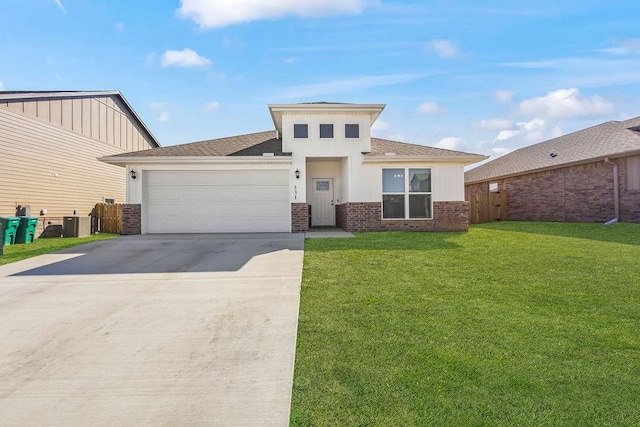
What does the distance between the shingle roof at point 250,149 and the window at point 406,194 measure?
75 centimetres

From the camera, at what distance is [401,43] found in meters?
11.9

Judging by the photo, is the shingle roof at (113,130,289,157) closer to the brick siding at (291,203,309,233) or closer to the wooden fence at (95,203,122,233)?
the brick siding at (291,203,309,233)

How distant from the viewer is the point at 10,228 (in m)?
11.4

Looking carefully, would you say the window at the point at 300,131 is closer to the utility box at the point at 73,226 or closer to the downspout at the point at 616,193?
the utility box at the point at 73,226

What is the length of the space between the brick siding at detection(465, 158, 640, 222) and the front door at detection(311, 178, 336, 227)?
34.8ft

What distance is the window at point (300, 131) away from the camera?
13.2 meters

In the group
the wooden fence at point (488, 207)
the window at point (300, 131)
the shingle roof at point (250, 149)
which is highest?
the window at point (300, 131)

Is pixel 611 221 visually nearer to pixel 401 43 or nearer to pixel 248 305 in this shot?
pixel 401 43

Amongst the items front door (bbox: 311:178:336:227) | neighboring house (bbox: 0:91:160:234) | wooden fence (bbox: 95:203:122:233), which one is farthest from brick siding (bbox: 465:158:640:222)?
neighboring house (bbox: 0:91:160:234)

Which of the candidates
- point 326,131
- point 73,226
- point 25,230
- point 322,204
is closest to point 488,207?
point 322,204

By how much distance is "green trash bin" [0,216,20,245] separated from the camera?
1117 cm

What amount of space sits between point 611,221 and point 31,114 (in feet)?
76.9

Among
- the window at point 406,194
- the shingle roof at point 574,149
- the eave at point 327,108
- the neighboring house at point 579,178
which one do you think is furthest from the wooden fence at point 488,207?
the eave at point 327,108

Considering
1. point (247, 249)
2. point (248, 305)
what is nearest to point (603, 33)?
point (247, 249)
